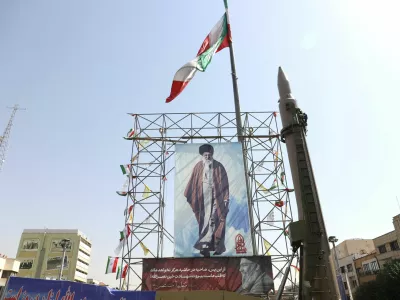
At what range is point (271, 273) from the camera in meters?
15.7

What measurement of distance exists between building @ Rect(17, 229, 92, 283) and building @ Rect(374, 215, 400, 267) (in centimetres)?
4952

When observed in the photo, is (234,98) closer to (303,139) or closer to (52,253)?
(303,139)

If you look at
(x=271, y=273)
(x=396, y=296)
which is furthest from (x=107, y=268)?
(x=396, y=296)

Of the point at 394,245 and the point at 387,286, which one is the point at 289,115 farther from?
the point at 394,245

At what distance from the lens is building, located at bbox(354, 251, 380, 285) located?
125ft

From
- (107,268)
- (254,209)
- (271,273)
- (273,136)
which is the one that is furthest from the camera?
(273,136)

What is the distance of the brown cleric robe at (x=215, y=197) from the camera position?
1727cm

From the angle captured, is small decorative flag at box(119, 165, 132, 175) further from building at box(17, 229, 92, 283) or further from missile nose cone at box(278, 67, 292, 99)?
building at box(17, 229, 92, 283)

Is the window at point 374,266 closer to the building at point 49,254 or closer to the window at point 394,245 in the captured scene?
the window at point 394,245

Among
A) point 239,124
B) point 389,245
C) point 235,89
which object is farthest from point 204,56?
point 389,245

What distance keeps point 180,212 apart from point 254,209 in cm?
441

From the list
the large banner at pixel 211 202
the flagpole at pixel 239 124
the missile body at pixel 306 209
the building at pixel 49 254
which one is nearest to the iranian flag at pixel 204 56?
the flagpole at pixel 239 124

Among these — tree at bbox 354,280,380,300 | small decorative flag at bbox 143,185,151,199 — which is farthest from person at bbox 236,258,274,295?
tree at bbox 354,280,380,300

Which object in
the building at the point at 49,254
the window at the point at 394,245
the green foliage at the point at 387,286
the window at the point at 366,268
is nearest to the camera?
the green foliage at the point at 387,286
